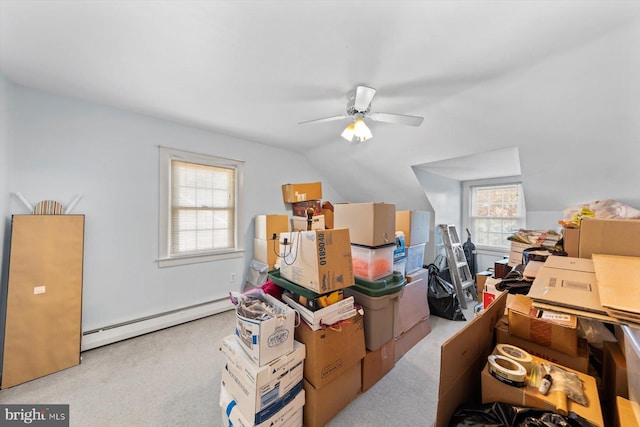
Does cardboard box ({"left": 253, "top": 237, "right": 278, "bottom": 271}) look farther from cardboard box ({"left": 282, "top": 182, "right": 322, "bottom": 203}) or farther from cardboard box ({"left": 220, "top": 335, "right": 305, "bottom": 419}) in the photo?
cardboard box ({"left": 220, "top": 335, "right": 305, "bottom": 419})

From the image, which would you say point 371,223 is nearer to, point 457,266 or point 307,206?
point 307,206

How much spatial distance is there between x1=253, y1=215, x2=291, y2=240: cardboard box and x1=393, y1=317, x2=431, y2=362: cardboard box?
1.98 m

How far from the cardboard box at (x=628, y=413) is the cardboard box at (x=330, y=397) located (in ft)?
4.28

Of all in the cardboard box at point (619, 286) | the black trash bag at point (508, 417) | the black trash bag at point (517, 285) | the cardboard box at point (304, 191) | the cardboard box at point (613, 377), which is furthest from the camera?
the cardboard box at point (304, 191)

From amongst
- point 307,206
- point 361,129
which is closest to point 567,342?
point 361,129

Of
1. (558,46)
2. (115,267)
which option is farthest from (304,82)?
(115,267)

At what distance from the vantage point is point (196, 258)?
124 inches

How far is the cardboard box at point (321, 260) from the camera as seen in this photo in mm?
1550

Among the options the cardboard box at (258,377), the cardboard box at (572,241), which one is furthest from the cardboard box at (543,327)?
the cardboard box at (258,377)

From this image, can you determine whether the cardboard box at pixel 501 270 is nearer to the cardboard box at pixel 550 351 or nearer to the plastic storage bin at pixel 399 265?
the plastic storage bin at pixel 399 265

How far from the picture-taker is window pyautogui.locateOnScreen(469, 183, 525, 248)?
4.05 meters

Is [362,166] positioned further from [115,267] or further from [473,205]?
[115,267]

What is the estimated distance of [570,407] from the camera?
91 centimetres

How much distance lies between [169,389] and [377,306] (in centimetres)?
181
